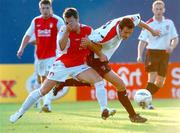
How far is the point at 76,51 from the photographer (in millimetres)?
10562

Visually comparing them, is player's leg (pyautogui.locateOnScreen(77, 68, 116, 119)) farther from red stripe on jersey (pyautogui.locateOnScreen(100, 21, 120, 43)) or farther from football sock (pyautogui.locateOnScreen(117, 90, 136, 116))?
red stripe on jersey (pyautogui.locateOnScreen(100, 21, 120, 43))

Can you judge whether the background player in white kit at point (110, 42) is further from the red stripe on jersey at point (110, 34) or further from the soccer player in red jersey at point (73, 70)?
the soccer player in red jersey at point (73, 70)

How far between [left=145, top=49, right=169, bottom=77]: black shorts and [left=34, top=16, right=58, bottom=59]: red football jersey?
1869mm

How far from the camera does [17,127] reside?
10.1 m

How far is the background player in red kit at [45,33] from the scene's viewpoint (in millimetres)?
13281

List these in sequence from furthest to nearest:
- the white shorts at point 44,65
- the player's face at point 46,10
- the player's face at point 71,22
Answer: the white shorts at point 44,65, the player's face at point 46,10, the player's face at point 71,22

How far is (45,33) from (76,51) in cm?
295

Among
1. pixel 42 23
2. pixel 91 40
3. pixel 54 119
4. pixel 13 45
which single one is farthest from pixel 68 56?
pixel 13 45

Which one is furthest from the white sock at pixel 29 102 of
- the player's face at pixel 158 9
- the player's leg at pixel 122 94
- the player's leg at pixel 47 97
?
the player's face at pixel 158 9

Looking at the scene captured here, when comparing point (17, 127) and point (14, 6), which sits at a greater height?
point (14, 6)

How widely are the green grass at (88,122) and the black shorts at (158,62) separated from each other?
0.75 meters

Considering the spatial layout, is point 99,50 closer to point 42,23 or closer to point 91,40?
point 91,40

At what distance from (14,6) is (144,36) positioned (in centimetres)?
574

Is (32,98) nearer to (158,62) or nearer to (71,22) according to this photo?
(71,22)
